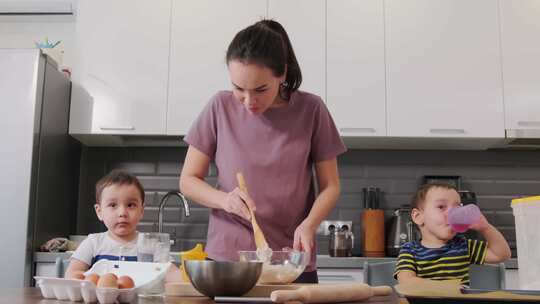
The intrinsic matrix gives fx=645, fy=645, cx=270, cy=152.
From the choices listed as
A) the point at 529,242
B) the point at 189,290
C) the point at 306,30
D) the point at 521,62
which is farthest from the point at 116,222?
the point at 521,62

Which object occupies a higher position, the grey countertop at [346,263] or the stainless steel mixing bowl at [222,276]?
the stainless steel mixing bowl at [222,276]

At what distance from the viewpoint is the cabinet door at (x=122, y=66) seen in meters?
3.20

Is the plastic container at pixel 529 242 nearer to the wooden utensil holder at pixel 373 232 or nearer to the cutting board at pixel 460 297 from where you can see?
the cutting board at pixel 460 297

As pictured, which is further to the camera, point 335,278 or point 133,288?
point 335,278

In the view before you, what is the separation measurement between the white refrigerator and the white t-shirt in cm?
103

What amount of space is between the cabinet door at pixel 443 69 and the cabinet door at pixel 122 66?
1.15m

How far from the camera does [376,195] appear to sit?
3.30m

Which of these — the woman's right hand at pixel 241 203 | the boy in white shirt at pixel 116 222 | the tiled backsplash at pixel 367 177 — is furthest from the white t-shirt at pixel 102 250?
the tiled backsplash at pixel 367 177

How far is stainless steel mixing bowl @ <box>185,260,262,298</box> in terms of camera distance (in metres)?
1.02

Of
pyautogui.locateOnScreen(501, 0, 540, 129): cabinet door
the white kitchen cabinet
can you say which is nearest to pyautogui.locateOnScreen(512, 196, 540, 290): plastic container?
the white kitchen cabinet

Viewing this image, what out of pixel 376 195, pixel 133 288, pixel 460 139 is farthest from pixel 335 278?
pixel 133 288

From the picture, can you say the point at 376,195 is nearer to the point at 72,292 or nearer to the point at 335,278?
the point at 335,278

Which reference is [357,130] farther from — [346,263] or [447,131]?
[346,263]

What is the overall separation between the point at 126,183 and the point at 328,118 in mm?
723
